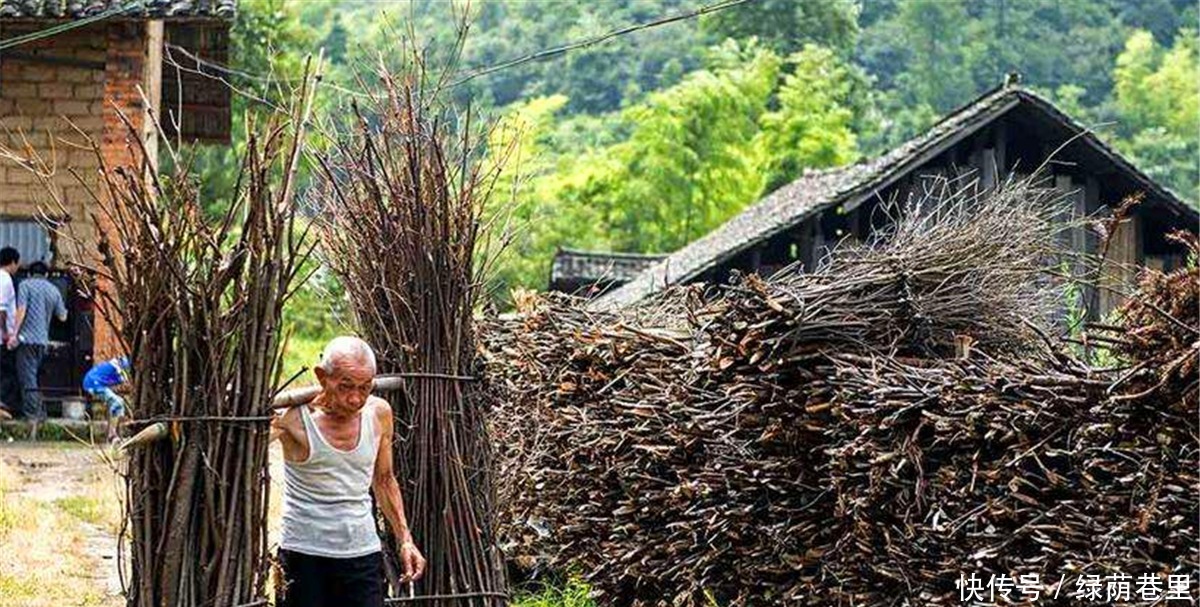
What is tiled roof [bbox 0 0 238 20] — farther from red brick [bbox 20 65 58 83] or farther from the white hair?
the white hair

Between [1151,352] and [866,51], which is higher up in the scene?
[866,51]

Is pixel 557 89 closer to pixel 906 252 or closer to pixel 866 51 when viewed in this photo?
pixel 866 51

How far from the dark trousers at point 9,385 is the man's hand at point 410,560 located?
1220cm

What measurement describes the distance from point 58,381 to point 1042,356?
1368cm

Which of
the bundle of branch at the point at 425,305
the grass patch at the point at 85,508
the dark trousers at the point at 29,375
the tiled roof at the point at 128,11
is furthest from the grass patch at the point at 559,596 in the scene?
the dark trousers at the point at 29,375

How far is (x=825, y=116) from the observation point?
49.2 meters

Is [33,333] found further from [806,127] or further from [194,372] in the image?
[806,127]

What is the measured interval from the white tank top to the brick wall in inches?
472

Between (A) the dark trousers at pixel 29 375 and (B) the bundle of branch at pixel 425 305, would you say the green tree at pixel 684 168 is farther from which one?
(B) the bundle of branch at pixel 425 305

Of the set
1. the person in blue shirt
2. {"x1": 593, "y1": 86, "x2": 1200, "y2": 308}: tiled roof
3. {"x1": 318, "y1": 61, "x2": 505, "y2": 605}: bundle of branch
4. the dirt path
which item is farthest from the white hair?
{"x1": 593, "y1": 86, "x2": 1200, "y2": 308}: tiled roof

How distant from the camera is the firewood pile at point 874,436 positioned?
602 centimetres

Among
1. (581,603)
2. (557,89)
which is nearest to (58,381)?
(581,603)

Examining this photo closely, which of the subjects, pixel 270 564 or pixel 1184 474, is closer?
pixel 1184 474

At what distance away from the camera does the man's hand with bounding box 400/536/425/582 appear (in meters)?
6.99
